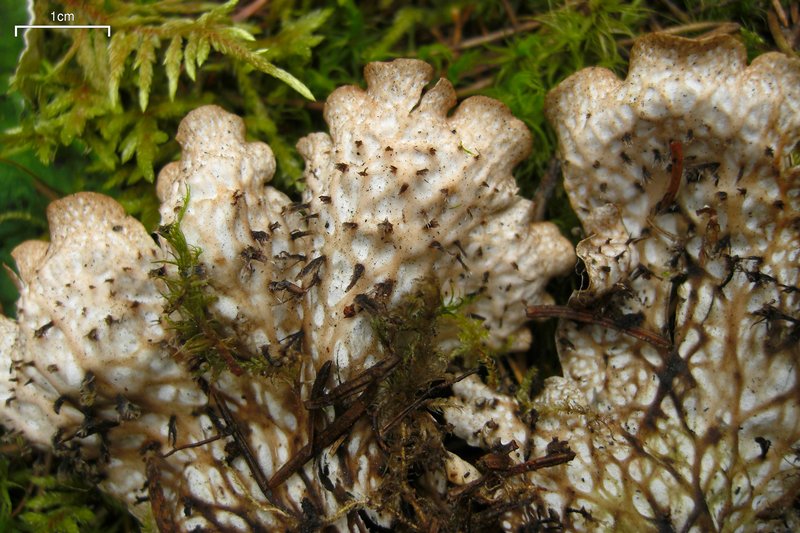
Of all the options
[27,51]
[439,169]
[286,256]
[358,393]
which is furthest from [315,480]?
[27,51]

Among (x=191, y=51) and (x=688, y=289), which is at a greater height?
(x=191, y=51)

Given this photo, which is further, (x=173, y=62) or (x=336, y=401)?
(x=173, y=62)

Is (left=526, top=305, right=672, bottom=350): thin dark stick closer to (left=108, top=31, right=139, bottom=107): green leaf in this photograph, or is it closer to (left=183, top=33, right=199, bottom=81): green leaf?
(left=183, top=33, right=199, bottom=81): green leaf

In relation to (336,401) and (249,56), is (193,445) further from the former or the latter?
(249,56)

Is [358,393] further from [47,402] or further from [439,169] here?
[47,402]

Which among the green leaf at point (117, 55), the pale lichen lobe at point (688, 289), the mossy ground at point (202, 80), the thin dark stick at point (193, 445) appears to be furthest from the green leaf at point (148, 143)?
the pale lichen lobe at point (688, 289)

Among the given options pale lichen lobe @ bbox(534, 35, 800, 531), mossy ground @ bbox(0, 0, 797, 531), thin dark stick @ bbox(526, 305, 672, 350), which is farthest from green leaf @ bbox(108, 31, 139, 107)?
thin dark stick @ bbox(526, 305, 672, 350)

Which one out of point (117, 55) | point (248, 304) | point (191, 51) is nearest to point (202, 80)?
point (191, 51)

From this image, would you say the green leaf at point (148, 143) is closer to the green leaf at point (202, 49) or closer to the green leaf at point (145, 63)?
the green leaf at point (145, 63)
